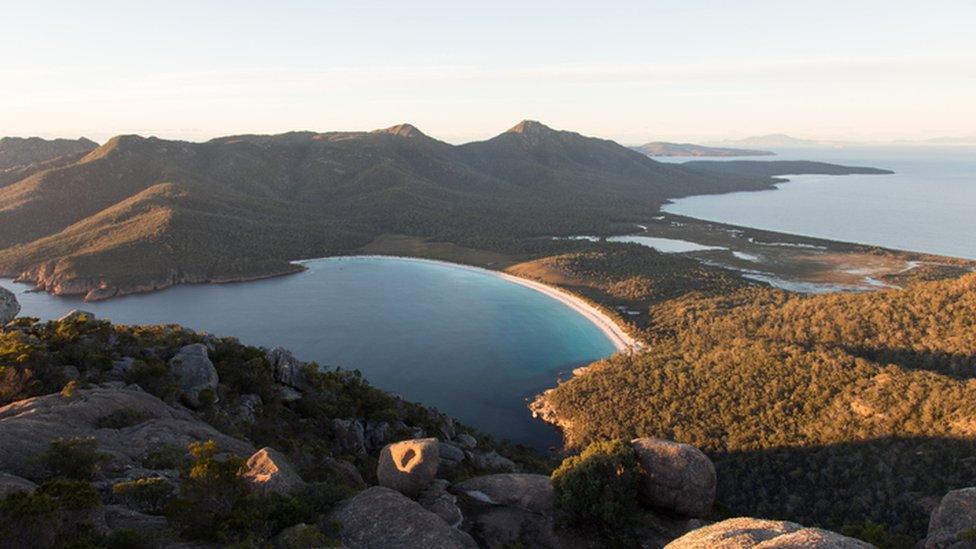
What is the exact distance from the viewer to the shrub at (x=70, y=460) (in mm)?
24531

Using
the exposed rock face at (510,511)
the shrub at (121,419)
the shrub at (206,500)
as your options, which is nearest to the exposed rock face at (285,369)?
the shrub at (121,419)

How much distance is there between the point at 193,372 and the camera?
147ft

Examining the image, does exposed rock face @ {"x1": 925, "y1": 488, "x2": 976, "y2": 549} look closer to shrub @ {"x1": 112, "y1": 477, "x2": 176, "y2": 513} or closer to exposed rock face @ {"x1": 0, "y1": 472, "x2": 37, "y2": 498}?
shrub @ {"x1": 112, "y1": 477, "x2": 176, "y2": 513}

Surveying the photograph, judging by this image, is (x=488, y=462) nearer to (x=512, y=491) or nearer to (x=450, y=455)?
(x=450, y=455)

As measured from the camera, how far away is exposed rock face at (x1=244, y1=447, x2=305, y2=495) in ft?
87.1

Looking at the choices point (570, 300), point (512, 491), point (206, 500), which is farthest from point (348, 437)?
point (570, 300)

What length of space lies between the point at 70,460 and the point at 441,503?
18.4 metres

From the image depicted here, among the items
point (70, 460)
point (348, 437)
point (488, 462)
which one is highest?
point (70, 460)

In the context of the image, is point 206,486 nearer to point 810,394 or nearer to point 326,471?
point 326,471

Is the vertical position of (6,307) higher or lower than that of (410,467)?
higher

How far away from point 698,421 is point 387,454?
48930 mm

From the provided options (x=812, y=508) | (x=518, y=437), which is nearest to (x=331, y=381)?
(x=518, y=437)

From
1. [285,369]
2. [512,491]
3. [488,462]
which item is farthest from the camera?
[285,369]

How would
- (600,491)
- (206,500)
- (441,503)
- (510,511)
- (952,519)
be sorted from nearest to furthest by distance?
1. (206,500)
2. (952,519)
3. (600,491)
4. (441,503)
5. (510,511)
